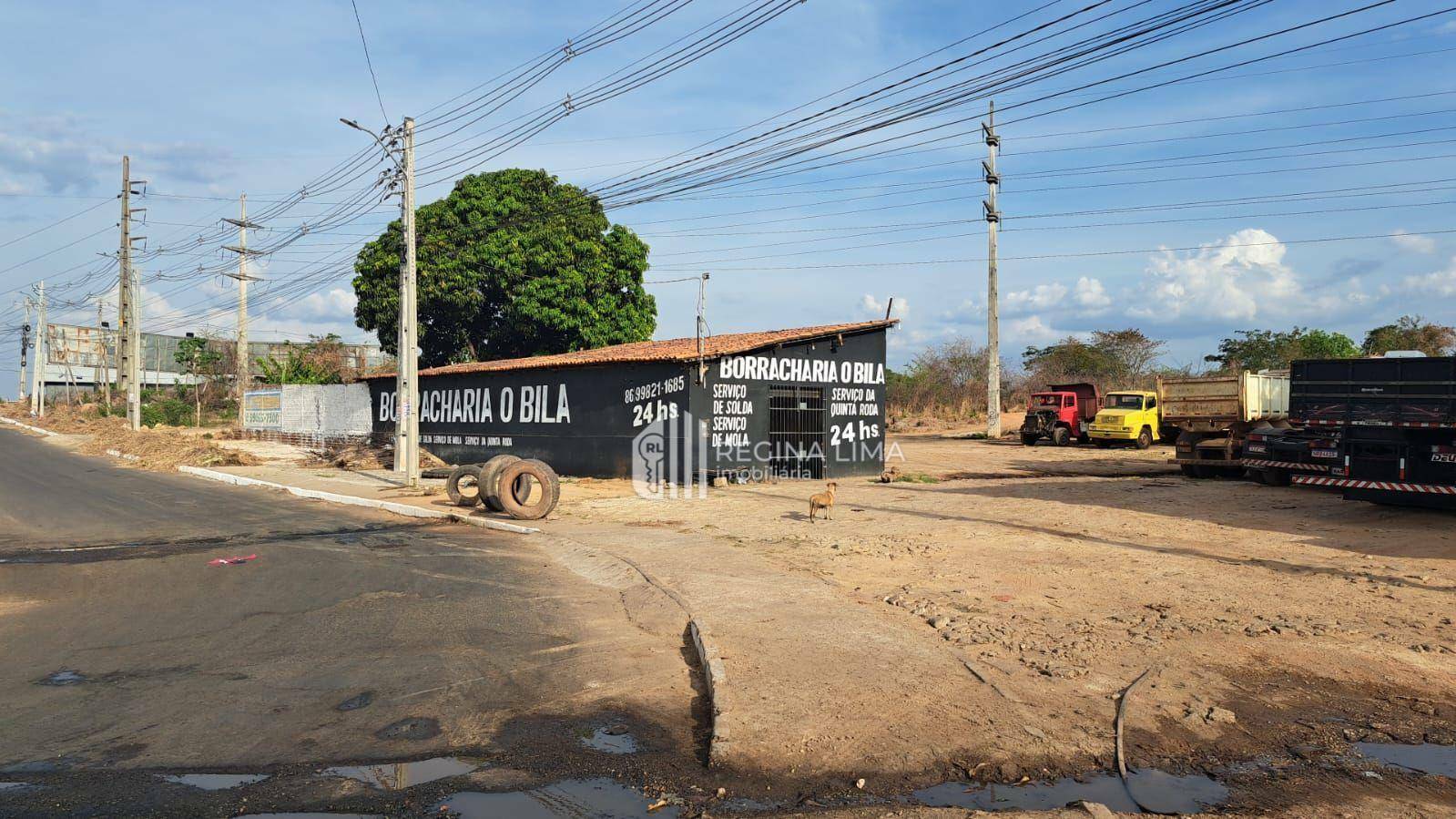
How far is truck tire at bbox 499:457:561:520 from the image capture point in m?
16.2

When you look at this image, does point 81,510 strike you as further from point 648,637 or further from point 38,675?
point 648,637

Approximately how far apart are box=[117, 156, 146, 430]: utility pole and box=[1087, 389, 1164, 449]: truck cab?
4079 centimetres

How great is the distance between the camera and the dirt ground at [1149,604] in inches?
218

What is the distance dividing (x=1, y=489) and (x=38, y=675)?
19309 millimetres

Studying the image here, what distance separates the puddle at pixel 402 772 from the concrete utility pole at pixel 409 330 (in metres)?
16.6

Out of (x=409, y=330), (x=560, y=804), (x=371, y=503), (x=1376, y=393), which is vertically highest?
(x=409, y=330)

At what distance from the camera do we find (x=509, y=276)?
132 ft

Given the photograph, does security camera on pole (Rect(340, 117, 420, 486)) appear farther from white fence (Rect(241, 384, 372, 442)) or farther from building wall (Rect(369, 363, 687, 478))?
white fence (Rect(241, 384, 372, 442))

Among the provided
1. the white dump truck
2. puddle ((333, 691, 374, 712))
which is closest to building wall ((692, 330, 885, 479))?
the white dump truck

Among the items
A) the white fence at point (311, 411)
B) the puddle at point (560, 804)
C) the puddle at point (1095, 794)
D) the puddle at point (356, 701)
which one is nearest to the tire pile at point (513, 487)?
the puddle at point (356, 701)

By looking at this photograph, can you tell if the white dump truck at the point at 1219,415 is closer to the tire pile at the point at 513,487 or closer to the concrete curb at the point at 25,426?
the tire pile at the point at 513,487

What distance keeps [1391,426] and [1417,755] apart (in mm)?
10858

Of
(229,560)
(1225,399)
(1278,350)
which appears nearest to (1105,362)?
(1278,350)

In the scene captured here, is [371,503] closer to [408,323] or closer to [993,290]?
[408,323]
